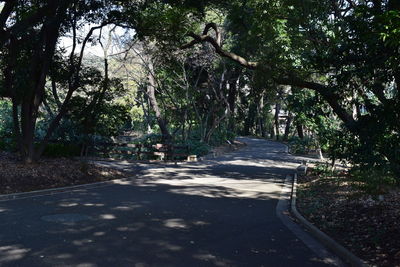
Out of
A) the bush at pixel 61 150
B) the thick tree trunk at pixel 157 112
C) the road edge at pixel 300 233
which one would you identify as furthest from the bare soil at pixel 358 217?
the thick tree trunk at pixel 157 112

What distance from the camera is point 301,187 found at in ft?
50.2

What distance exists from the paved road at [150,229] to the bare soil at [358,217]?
77 centimetres

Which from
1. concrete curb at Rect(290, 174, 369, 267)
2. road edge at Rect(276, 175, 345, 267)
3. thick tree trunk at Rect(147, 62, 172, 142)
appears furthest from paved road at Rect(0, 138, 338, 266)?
thick tree trunk at Rect(147, 62, 172, 142)

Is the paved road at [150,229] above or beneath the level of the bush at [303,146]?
beneath

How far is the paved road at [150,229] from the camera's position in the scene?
6.37 m

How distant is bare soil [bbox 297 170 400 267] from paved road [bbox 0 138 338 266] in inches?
30.2

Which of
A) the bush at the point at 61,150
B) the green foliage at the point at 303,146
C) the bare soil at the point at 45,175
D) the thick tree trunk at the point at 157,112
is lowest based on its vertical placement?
the bare soil at the point at 45,175

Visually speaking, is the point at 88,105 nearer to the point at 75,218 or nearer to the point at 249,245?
the point at 75,218

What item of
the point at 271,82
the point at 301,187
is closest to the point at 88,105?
the point at 271,82

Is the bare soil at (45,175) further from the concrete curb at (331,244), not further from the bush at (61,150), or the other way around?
the concrete curb at (331,244)

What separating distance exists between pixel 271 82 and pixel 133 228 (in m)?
9.93

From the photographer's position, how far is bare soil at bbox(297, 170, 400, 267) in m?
6.69

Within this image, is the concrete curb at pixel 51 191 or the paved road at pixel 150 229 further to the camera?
the concrete curb at pixel 51 191

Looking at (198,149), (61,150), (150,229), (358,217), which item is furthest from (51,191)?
(198,149)
